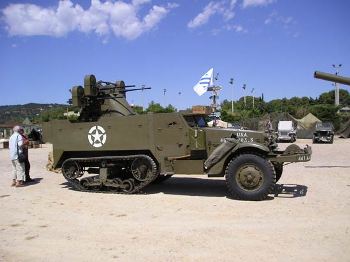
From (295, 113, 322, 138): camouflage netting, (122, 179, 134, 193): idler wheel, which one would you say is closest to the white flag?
(122, 179, 134, 193): idler wheel

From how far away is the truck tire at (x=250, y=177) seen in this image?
867cm

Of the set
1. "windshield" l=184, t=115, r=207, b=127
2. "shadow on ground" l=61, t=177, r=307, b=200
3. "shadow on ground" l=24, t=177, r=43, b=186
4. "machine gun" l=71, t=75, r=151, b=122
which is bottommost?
"shadow on ground" l=61, t=177, r=307, b=200

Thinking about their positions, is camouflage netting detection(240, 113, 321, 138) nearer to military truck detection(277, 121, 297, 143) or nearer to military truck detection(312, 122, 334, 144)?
military truck detection(277, 121, 297, 143)

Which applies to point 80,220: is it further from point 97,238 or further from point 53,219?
point 97,238

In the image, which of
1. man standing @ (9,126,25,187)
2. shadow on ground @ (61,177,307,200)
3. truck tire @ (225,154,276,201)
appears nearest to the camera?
truck tire @ (225,154,276,201)

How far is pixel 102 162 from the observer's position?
1003 cm

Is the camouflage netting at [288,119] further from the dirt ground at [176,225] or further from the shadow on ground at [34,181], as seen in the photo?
the dirt ground at [176,225]

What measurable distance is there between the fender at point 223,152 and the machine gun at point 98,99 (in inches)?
111

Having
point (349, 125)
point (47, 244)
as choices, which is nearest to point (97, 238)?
point (47, 244)

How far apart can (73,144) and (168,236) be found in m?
4.70

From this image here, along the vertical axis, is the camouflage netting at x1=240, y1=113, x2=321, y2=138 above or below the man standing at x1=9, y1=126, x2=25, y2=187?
above

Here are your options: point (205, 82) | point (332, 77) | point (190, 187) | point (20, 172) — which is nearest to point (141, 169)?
point (190, 187)

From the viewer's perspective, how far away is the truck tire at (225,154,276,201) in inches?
341

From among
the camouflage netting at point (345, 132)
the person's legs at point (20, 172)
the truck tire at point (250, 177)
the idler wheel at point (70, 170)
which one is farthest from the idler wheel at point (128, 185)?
the camouflage netting at point (345, 132)
